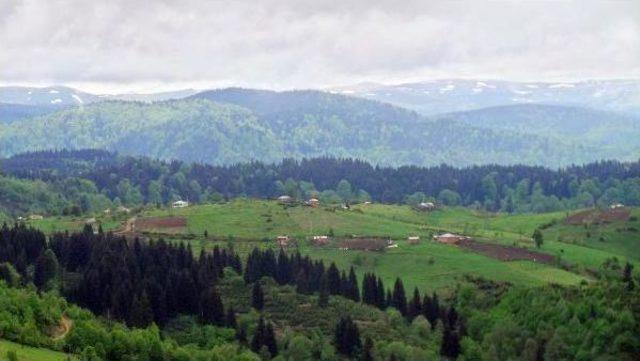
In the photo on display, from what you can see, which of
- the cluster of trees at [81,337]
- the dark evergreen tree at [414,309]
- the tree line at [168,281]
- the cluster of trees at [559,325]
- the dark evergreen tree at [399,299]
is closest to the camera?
the cluster of trees at [81,337]

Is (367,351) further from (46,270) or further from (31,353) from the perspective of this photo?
(46,270)

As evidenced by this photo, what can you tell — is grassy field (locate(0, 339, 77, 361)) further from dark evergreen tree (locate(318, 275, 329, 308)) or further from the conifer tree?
dark evergreen tree (locate(318, 275, 329, 308))

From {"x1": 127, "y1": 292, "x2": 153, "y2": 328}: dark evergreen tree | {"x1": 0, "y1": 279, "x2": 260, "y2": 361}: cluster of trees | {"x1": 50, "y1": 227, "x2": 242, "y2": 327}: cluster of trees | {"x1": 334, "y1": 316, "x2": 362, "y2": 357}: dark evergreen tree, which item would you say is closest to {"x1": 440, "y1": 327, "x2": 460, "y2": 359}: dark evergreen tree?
{"x1": 334, "y1": 316, "x2": 362, "y2": 357}: dark evergreen tree

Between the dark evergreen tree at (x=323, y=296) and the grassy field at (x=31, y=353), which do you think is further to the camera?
the dark evergreen tree at (x=323, y=296)

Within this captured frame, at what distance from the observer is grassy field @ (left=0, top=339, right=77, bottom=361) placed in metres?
88.5

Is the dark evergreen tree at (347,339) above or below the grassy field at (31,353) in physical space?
below

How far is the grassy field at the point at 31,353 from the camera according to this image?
8850cm

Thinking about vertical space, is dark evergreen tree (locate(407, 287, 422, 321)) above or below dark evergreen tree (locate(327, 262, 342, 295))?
below

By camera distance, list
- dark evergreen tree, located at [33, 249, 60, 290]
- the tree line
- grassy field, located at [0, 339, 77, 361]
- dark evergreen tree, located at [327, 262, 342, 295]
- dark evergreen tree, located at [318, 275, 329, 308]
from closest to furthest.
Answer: grassy field, located at [0, 339, 77, 361] → the tree line → dark evergreen tree, located at [33, 249, 60, 290] → dark evergreen tree, located at [318, 275, 329, 308] → dark evergreen tree, located at [327, 262, 342, 295]

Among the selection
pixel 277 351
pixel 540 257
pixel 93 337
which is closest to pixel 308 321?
pixel 277 351

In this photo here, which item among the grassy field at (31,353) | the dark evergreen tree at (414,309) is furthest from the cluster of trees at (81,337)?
the dark evergreen tree at (414,309)

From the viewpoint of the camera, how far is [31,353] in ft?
302

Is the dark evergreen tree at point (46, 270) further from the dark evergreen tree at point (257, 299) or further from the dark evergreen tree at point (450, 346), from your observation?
the dark evergreen tree at point (450, 346)

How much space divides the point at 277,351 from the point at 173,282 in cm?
2342
